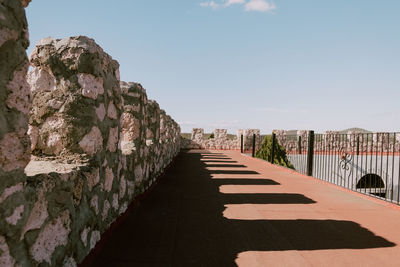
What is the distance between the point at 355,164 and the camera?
1575 cm

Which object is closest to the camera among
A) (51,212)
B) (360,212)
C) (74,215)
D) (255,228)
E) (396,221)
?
(51,212)

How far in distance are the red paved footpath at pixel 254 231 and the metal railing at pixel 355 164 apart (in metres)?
0.79

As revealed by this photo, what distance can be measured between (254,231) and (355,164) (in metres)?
14.5

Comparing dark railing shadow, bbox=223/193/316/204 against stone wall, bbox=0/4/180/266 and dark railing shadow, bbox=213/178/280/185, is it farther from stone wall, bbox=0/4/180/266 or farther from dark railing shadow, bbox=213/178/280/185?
stone wall, bbox=0/4/180/266

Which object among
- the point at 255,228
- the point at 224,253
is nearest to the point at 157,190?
the point at 255,228

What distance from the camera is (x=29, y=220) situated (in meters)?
1.74

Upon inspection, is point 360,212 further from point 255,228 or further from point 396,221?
point 255,228

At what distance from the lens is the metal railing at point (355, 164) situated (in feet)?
20.5

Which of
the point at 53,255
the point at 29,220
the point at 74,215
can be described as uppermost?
the point at 29,220

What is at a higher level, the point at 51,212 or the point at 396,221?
the point at 51,212

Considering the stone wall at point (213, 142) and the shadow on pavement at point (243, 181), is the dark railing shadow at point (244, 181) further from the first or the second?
the stone wall at point (213, 142)

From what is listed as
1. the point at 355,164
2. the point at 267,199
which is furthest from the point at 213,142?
the point at 267,199

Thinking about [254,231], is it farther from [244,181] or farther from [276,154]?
[276,154]

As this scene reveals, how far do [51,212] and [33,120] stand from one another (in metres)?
1.21
